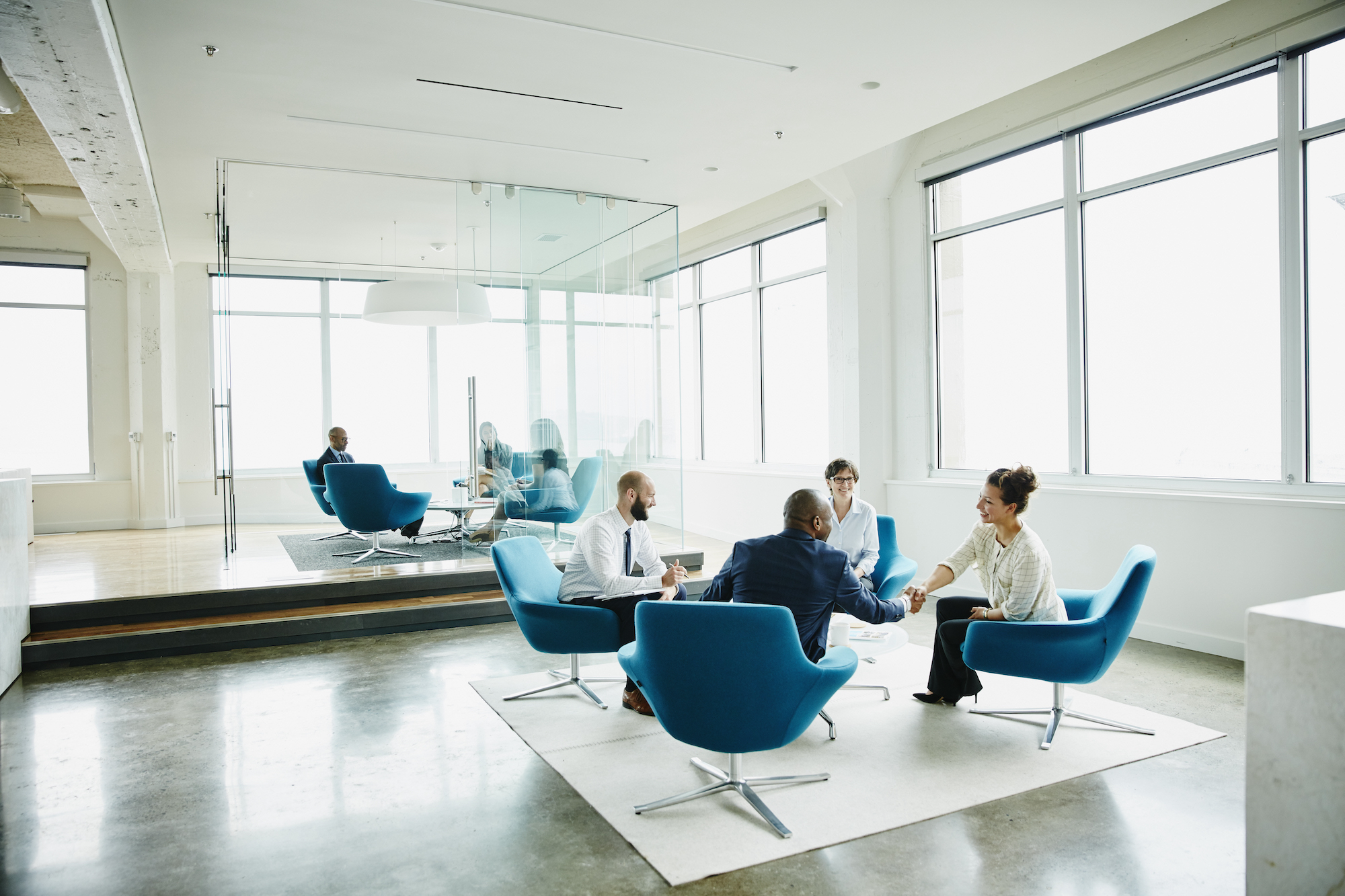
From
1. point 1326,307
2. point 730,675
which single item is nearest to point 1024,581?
point 730,675

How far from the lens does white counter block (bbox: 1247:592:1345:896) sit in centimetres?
182

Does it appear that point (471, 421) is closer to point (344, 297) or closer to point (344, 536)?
point (344, 536)

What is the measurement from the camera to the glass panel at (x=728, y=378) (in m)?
9.52

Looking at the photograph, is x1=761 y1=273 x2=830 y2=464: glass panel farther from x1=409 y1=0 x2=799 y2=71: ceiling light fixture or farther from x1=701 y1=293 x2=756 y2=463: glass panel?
x1=409 y1=0 x2=799 y2=71: ceiling light fixture

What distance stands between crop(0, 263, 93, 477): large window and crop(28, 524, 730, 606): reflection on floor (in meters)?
1.04

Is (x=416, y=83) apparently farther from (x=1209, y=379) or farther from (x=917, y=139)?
(x=1209, y=379)

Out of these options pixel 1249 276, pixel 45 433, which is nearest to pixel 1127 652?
pixel 1249 276

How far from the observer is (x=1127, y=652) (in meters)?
5.07

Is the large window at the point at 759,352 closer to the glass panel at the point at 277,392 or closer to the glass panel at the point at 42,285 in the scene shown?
the glass panel at the point at 277,392

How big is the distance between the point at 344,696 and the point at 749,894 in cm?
279

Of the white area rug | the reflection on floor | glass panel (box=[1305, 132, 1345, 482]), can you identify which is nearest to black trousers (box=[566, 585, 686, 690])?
the white area rug

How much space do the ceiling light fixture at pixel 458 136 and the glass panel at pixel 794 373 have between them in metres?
2.69

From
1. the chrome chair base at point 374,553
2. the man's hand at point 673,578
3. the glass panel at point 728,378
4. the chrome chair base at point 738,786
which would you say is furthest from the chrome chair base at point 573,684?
the glass panel at point 728,378

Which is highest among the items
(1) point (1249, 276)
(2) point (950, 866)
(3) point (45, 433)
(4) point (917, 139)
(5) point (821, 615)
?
(4) point (917, 139)
